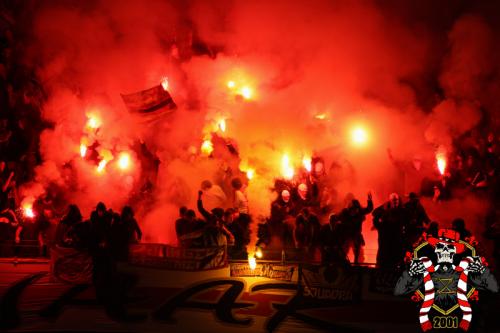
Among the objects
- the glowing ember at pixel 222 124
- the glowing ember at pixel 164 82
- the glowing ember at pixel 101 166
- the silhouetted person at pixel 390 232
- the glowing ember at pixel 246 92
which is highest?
the glowing ember at pixel 164 82

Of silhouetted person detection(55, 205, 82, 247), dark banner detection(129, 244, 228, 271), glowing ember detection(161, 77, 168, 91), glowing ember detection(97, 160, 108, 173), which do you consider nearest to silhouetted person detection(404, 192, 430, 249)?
dark banner detection(129, 244, 228, 271)

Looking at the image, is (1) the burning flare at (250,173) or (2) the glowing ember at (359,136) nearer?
(2) the glowing ember at (359,136)

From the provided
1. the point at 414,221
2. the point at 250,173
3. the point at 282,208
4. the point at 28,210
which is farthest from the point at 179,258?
the point at 28,210

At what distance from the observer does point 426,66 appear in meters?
12.7

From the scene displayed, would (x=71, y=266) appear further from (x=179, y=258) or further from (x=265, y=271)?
(x=265, y=271)

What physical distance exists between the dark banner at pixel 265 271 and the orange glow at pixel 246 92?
23.7 ft

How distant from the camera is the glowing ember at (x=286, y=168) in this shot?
12695mm

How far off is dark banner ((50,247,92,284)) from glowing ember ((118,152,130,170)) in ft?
21.7

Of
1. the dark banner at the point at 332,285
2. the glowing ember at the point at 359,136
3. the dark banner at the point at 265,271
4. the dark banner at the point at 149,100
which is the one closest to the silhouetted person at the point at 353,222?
the dark banner at the point at 265,271

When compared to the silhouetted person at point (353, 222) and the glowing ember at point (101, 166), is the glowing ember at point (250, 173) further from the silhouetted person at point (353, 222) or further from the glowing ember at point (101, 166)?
the silhouetted person at point (353, 222)

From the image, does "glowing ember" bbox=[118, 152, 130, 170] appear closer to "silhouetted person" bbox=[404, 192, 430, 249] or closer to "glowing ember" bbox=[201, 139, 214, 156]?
"glowing ember" bbox=[201, 139, 214, 156]

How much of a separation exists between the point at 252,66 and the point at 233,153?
2486mm

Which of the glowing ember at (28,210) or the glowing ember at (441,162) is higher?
the glowing ember at (441,162)

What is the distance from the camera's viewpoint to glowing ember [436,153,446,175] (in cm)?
1107
